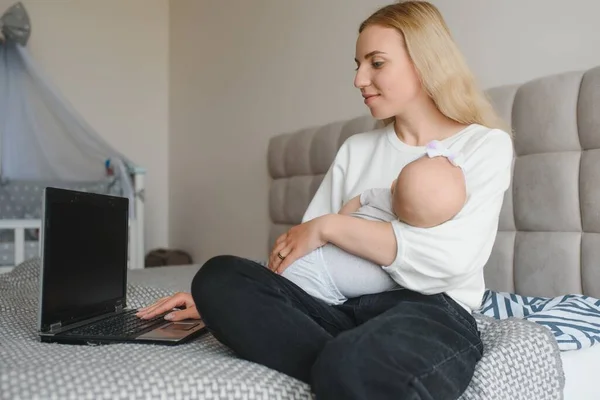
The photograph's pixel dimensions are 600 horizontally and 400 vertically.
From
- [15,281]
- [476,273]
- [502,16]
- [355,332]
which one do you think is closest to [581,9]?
[502,16]

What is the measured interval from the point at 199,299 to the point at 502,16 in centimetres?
113

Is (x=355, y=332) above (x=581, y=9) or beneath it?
beneath

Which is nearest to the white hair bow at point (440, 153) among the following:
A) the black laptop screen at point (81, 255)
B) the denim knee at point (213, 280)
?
the denim knee at point (213, 280)

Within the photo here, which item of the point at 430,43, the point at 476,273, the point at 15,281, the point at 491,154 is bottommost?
the point at 15,281

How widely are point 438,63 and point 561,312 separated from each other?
1.59 ft

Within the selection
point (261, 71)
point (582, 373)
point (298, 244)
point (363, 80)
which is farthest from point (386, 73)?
point (261, 71)

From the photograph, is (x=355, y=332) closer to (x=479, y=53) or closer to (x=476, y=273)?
(x=476, y=273)

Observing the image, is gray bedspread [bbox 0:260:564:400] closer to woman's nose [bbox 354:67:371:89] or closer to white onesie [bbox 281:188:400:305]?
white onesie [bbox 281:188:400:305]

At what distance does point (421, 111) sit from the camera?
110 cm

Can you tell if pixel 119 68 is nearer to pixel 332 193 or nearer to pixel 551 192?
pixel 332 193

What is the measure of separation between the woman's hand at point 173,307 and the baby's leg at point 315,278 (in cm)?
21

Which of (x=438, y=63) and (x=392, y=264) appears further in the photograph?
(x=438, y=63)

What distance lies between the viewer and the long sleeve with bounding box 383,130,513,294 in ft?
2.89

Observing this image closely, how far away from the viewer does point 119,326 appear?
3.29 feet
